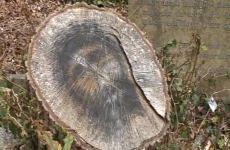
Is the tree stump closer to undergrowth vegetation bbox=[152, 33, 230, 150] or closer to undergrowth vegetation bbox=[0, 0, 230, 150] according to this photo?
undergrowth vegetation bbox=[0, 0, 230, 150]

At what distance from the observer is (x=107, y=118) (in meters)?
3.27

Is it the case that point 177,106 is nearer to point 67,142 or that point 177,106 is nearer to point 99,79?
point 99,79

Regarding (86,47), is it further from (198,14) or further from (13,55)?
(13,55)

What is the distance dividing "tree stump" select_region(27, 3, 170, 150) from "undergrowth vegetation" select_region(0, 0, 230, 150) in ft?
0.39

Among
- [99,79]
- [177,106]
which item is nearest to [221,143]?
[177,106]

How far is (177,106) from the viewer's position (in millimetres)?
4367

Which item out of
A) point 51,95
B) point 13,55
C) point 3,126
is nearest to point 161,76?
point 51,95

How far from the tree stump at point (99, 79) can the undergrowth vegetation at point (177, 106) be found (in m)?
0.12

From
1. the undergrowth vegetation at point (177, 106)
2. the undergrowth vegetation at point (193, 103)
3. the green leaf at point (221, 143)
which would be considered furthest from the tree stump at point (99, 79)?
the green leaf at point (221, 143)

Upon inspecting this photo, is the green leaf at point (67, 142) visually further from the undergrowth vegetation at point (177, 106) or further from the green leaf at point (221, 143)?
the green leaf at point (221, 143)

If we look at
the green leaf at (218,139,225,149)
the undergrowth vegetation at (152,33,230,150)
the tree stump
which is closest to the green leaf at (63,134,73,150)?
the tree stump

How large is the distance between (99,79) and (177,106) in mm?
1127

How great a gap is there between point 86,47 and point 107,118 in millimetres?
528

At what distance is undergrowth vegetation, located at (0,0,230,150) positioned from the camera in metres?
3.46
